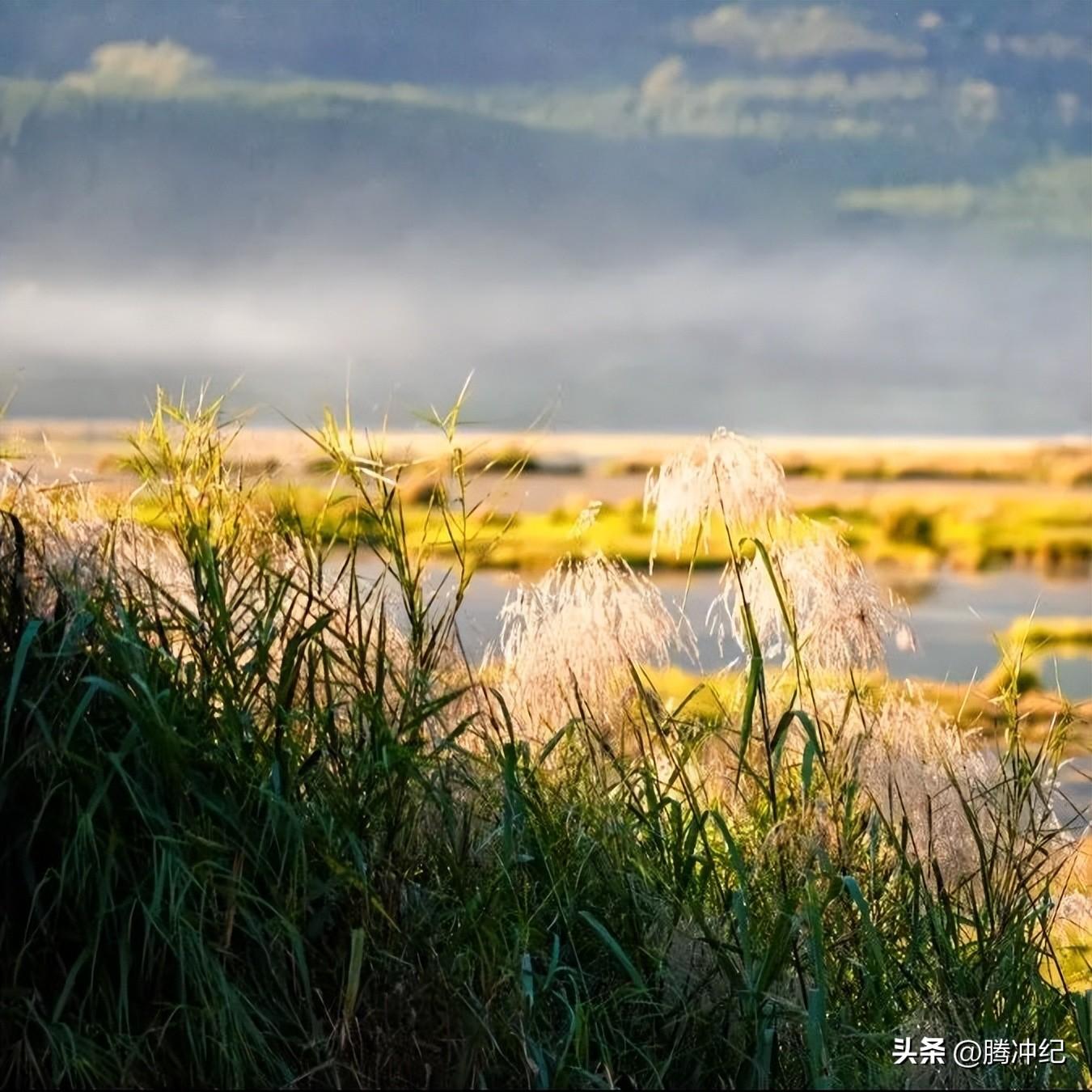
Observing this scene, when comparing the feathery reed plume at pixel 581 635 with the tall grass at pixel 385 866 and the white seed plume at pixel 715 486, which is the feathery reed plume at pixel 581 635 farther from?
the tall grass at pixel 385 866

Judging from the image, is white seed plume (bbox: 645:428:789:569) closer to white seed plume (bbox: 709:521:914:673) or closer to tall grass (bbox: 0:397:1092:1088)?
white seed plume (bbox: 709:521:914:673)

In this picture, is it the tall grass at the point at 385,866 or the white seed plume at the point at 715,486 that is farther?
the white seed plume at the point at 715,486

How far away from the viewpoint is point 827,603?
3.12 m

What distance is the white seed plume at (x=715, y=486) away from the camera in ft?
9.48

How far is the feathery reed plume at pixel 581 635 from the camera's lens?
309cm

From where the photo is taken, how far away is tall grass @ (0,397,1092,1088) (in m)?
1.61

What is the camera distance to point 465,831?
5.74 feet

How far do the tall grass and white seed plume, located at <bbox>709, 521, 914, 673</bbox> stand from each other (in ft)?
3.17

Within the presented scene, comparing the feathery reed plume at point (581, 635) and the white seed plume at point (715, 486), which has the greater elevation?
the white seed plume at point (715, 486)

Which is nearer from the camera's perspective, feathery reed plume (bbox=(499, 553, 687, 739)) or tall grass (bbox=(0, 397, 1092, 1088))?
tall grass (bbox=(0, 397, 1092, 1088))

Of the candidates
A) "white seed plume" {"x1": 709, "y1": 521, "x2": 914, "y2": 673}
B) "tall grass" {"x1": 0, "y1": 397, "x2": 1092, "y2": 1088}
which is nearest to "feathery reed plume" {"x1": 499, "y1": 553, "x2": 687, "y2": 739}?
"white seed plume" {"x1": 709, "y1": 521, "x2": 914, "y2": 673}

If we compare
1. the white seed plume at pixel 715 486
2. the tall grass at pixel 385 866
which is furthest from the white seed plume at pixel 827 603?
the tall grass at pixel 385 866

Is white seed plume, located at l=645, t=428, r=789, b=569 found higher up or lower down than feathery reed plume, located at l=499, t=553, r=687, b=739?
higher up

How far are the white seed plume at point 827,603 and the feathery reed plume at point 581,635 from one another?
19 centimetres
